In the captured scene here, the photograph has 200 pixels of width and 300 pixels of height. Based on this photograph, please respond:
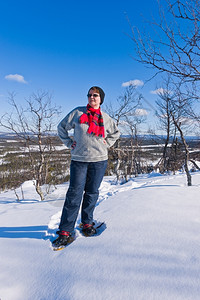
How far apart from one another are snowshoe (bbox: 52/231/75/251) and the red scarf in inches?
43.6

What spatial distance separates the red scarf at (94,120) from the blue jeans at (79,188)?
35 cm

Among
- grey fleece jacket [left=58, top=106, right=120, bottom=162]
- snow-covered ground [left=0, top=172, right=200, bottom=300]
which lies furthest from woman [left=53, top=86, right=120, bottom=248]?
snow-covered ground [left=0, top=172, right=200, bottom=300]

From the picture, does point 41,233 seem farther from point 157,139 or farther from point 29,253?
point 157,139

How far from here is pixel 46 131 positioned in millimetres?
7902

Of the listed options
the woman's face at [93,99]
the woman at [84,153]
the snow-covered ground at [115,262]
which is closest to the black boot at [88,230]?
the woman at [84,153]

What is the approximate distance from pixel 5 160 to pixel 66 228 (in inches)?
2452

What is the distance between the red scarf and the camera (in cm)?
169

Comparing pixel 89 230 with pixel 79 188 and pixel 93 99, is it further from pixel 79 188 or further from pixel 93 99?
pixel 93 99

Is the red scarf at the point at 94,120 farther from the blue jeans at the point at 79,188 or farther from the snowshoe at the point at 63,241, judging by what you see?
the snowshoe at the point at 63,241

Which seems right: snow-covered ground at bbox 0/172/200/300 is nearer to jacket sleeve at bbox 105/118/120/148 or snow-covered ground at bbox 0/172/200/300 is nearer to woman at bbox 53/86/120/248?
woman at bbox 53/86/120/248

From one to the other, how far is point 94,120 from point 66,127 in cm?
33

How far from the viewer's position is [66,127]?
1.78 m

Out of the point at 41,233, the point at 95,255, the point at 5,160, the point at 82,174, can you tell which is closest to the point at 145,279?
the point at 95,255

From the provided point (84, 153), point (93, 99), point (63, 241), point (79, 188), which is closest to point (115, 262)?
point (63, 241)
